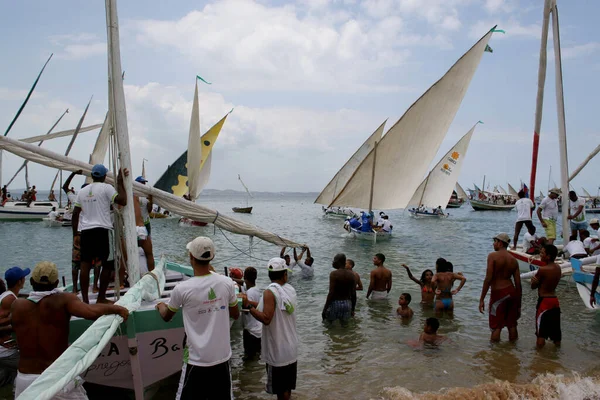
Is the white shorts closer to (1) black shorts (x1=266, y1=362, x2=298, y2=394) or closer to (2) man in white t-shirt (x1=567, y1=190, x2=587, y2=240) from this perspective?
(1) black shorts (x1=266, y1=362, x2=298, y2=394)

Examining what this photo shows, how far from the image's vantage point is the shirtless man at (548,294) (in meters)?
7.76

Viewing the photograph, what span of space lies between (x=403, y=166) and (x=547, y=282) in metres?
19.7

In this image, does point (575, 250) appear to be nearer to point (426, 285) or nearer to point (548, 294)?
point (426, 285)

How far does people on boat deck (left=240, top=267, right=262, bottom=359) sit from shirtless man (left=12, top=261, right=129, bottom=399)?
342 centimetres

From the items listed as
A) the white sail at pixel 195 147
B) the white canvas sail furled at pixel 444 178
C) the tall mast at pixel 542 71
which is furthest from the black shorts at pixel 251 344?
the white canvas sail furled at pixel 444 178

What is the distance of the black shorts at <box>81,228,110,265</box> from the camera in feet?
20.8

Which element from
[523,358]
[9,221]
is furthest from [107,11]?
[9,221]

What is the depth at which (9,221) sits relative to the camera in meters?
41.7

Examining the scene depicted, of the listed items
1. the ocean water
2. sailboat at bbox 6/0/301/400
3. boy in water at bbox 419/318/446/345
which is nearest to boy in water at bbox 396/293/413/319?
the ocean water

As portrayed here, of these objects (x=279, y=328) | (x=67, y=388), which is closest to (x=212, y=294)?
(x=279, y=328)

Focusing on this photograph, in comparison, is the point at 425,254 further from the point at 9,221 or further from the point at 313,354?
the point at 9,221

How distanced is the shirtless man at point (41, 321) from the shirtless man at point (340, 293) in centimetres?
551

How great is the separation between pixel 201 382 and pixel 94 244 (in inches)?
117

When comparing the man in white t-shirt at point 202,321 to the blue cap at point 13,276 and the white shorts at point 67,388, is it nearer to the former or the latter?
the white shorts at point 67,388
